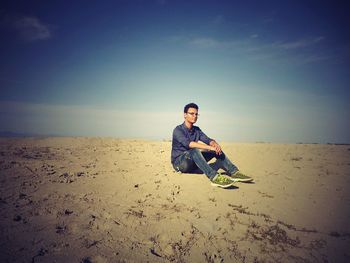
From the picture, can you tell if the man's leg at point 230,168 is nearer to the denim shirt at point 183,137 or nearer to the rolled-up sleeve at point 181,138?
the denim shirt at point 183,137

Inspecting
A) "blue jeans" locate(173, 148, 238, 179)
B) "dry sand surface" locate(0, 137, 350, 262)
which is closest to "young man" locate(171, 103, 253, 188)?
"blue jeans" locate(173, 148, 238, 179)

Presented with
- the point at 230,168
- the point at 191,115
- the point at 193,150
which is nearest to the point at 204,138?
the point at 191,115

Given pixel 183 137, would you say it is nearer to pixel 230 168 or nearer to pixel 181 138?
pixel 181 138

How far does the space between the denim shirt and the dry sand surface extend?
27.8 inches

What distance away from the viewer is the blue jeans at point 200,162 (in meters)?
4.91

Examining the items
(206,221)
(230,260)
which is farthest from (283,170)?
(230,260)

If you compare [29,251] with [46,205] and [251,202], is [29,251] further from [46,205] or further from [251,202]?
[251,202]

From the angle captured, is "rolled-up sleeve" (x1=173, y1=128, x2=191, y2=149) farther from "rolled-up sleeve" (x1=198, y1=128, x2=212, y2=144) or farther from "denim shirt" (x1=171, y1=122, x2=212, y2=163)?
"rolled-up sleeve" (x1=198, y1=128, x2=212, y2=144)

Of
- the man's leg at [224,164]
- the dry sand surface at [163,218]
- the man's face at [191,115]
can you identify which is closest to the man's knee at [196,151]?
the man's leg at [224,164]

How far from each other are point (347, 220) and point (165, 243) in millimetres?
2989

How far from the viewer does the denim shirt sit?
5.41m

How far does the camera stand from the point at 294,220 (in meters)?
3.39

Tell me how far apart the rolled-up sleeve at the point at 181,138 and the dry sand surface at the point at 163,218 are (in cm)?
90

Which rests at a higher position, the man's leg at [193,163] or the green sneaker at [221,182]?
the man's leg at [193,163]
